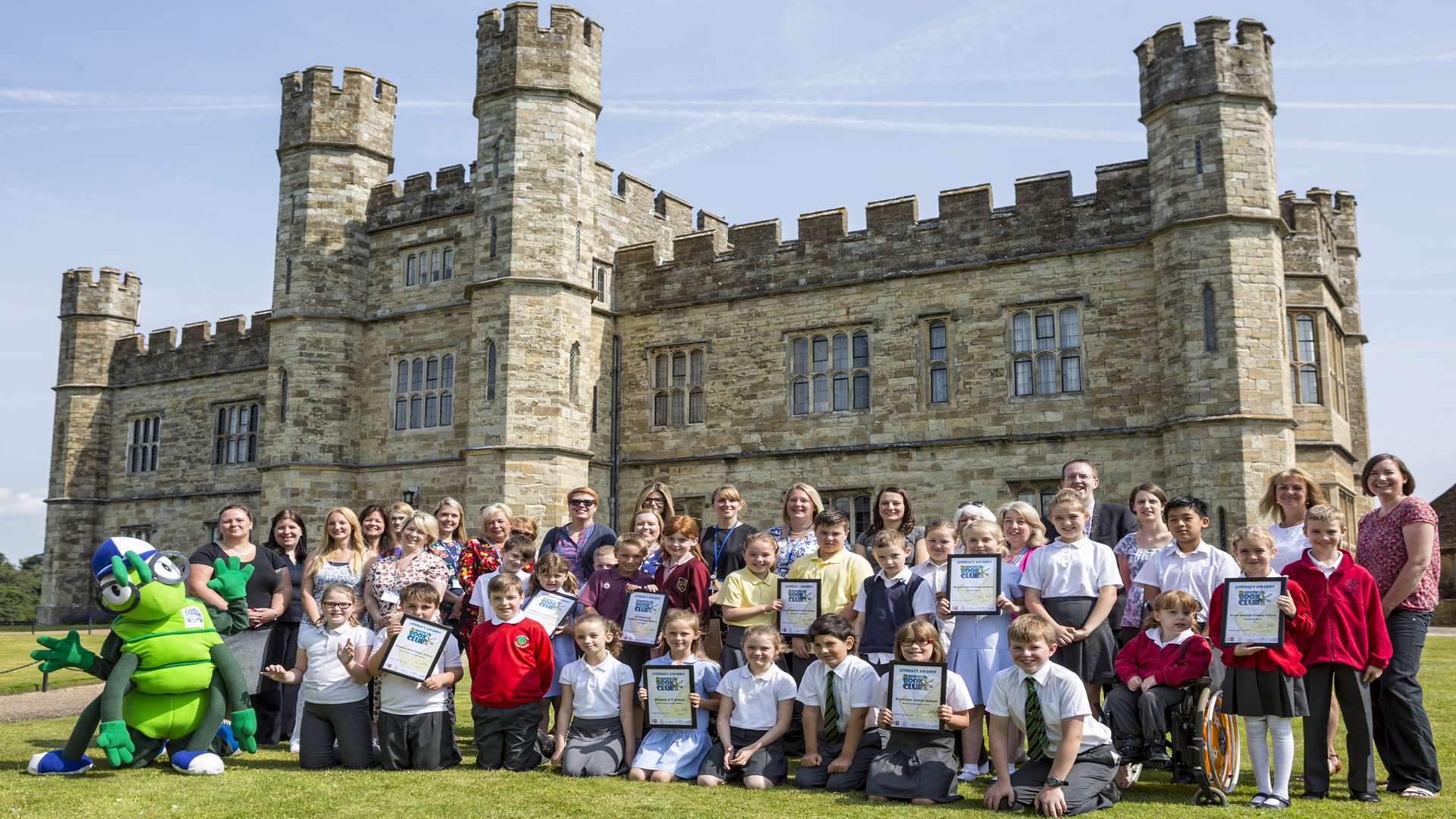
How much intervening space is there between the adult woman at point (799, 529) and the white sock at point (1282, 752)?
2957mm

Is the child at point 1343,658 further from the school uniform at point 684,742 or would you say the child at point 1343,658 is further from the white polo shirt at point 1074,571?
the school uniform at point 684,742

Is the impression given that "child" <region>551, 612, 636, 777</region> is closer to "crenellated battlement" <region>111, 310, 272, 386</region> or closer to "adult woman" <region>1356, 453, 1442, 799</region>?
"adult woman" <region>1356, 453, 1442, 799</region>

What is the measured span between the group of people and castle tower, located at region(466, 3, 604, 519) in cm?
981

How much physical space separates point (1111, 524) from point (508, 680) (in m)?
4.03

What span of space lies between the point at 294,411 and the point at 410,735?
15.3 metres

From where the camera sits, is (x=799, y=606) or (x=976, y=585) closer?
(x=976, y=585)

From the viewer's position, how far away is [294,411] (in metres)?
21.0

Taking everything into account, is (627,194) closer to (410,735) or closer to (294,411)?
(294,411)

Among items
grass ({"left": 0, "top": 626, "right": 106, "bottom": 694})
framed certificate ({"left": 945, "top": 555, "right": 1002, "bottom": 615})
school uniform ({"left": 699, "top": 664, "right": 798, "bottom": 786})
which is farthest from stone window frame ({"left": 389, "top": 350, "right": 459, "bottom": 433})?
framed certificate ({"left": 945, "top": 555, "right": 1002, "bottom": 615})

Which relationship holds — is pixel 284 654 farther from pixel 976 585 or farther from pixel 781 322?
pixel 781 322

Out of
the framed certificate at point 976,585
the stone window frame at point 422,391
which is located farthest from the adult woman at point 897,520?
the stone window frame at point 422,391

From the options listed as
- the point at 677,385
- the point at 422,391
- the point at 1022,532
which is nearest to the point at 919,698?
the point at 1022,532

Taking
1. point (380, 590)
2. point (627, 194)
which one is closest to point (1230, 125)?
point (627, 194)

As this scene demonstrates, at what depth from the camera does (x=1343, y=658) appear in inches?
237
